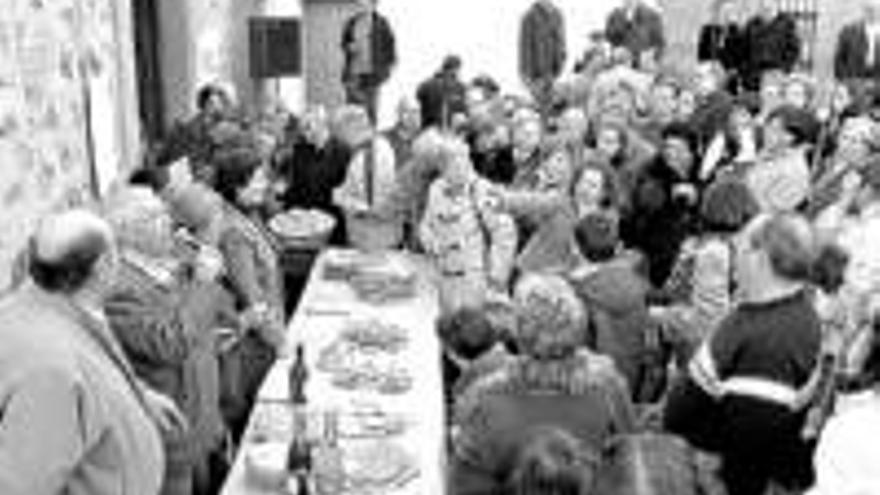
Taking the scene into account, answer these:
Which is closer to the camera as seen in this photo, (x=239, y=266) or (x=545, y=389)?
(x=545, y=389)

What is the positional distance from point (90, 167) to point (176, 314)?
252 cm

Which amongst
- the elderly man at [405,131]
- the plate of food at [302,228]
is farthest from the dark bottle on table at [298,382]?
the elderly man at [405,131]

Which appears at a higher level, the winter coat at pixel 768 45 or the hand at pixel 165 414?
the winter coat at pixel 768 45

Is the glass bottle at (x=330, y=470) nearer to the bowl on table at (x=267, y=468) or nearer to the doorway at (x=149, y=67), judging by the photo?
the bowl on table at (x=267, y=468)

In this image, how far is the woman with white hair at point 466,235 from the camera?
6516mm

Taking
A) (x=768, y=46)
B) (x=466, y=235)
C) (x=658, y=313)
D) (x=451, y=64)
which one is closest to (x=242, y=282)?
(x=466, y=235)

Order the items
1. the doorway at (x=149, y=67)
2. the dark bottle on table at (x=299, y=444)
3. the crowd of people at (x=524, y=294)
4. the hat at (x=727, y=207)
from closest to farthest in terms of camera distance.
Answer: the crowd of people at (x=524, y=294) → the dark bottle on table at (x=299, y=444) → the hat at (x=727, y=207) → the doorway at (x=149, y=67)

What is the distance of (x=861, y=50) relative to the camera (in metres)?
13.6

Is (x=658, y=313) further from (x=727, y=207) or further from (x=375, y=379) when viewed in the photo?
(x=375, y=379)

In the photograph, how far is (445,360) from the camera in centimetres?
541

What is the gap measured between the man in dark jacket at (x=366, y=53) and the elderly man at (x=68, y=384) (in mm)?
9763

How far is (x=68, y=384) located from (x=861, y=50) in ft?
39.0

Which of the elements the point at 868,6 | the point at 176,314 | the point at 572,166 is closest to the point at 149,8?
the point at 572,166

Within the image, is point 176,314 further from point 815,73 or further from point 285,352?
point 815,73
